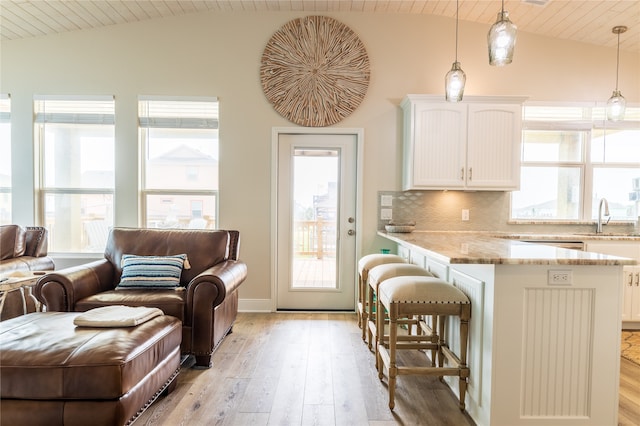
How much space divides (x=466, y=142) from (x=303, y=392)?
2.72 m

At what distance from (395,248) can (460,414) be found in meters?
1.92

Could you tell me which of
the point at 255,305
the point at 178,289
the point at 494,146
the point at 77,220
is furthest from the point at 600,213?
the point at 77,220

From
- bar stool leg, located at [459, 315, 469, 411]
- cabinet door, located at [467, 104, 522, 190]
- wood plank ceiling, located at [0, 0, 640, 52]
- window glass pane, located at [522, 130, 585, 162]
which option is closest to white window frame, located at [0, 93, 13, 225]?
wood plank ceiling, located at [0, 0, 640, 52]

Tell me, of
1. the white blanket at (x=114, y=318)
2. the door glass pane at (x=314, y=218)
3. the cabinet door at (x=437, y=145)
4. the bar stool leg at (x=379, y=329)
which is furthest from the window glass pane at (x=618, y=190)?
the white blanket at (x=114, y=318)

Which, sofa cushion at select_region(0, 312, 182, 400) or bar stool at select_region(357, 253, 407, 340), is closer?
sofa cushion at select_region(0, 312, 182, 400)

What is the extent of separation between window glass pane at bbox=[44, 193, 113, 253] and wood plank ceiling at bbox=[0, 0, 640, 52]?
182 cm

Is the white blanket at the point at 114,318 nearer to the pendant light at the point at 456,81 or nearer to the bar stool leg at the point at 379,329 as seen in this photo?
the bar stool leg at the point at 379,329

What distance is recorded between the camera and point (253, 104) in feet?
12.0

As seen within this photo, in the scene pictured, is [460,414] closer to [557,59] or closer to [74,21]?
[557,59]

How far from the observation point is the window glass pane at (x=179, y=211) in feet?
12.3

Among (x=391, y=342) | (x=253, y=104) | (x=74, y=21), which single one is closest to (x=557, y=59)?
(x=253, y=104)

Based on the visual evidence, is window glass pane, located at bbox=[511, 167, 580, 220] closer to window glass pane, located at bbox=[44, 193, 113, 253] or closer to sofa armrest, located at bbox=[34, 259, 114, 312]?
sofa armrest, located at bbox=[34, 259, 114, 312]

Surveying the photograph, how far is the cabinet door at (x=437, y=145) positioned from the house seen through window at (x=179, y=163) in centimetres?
216

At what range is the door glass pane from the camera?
147 inches
